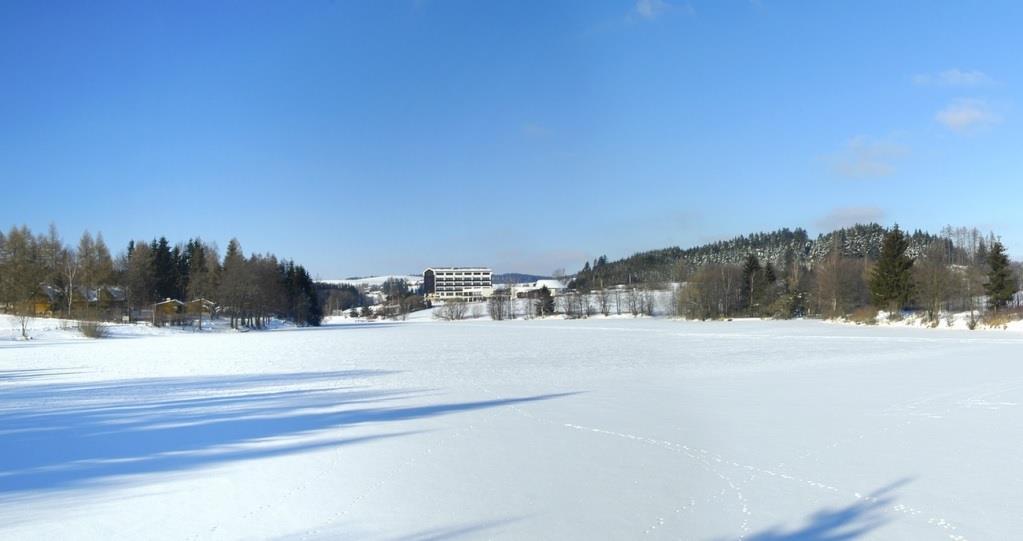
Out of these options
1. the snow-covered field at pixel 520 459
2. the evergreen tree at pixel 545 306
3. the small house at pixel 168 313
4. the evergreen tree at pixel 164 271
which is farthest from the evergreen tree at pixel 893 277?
the evergreen tree at pixel 164 271

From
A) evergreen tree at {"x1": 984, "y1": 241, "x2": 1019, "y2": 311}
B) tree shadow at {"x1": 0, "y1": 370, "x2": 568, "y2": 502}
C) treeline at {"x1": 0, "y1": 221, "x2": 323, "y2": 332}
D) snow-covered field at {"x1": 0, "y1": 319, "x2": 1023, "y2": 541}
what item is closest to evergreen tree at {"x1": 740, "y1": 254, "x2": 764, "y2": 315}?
evergreen tree at {"x1": 984, "y1": 241, "x2": 1019, "y2": 311}

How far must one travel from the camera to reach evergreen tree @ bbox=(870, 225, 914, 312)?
59.8 m

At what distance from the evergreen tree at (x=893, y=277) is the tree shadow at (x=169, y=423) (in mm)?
57263

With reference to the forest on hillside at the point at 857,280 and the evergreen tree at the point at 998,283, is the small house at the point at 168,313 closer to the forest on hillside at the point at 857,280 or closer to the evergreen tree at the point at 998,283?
the forest on hillside at the point at 857,280

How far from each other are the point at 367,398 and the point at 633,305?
9426cm

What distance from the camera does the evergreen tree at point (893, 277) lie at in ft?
196

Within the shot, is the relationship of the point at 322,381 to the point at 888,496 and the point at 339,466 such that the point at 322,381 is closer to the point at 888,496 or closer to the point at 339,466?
the point at 339,466

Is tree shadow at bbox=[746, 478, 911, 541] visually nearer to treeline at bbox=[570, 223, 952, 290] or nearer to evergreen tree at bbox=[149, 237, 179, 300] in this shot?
evergreen tree at bbox=[149, 237, 179, 300]

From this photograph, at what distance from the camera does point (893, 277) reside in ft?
197

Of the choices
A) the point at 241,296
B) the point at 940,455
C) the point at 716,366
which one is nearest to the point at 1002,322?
the point at 716,366

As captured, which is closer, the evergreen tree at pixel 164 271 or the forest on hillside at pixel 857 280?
the forest on hillside at pixel 857 280

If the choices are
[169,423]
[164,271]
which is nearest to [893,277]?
[169,423]

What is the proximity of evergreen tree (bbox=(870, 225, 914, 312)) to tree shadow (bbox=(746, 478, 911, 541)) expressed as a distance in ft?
202

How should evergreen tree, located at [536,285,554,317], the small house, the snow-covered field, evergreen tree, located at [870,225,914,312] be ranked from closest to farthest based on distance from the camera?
the snow-covered field, evergreen tree, located at [870,225,914,312], the small house, evergreen tree, located at [536,285,554,317]
